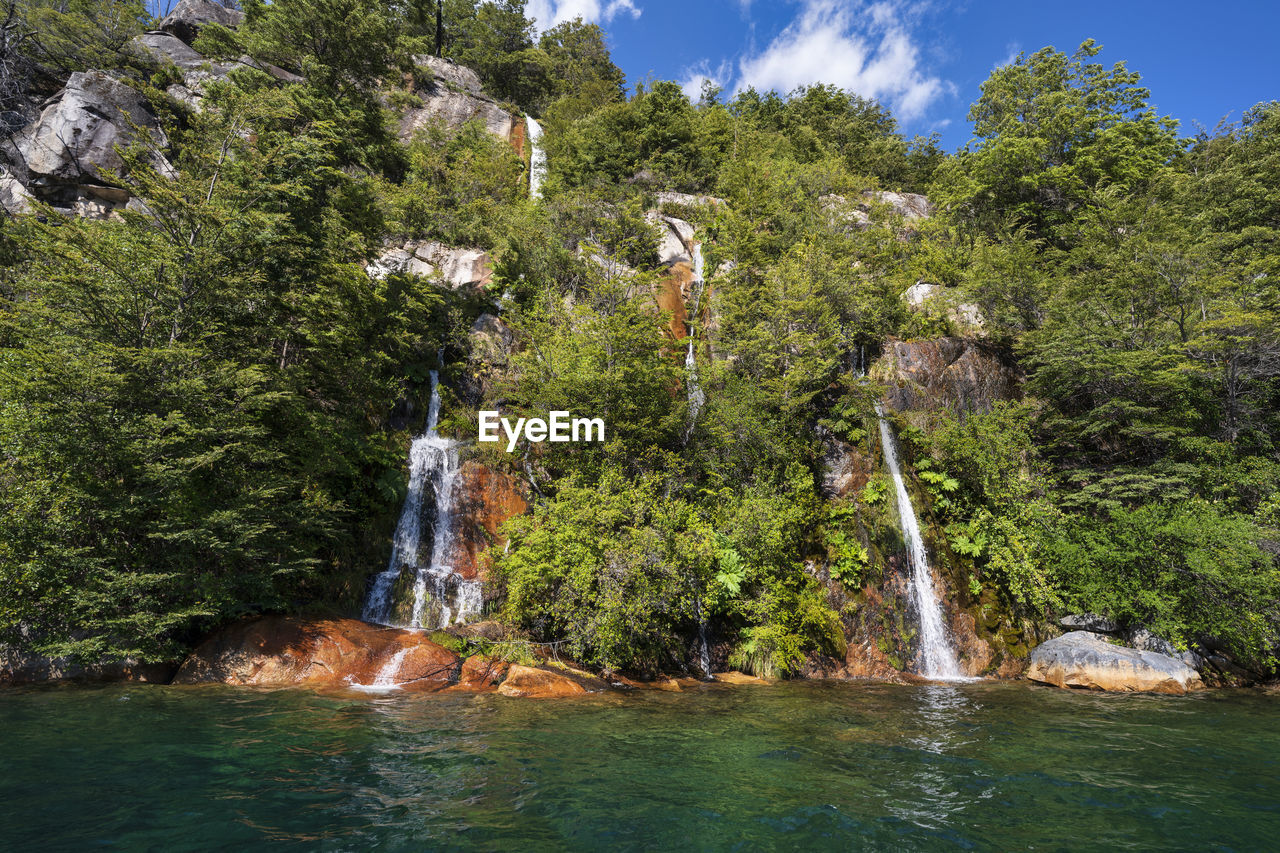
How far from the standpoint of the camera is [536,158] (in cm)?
3938

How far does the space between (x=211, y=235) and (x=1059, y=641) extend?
25290 mm

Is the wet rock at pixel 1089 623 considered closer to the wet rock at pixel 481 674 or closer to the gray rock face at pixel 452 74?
the wet rock at pixel 481 674

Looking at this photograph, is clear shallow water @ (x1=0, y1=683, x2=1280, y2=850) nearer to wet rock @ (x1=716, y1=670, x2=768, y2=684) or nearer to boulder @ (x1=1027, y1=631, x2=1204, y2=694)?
boulder @ (x1=1027, y1=631, x2=1204, y2=694)

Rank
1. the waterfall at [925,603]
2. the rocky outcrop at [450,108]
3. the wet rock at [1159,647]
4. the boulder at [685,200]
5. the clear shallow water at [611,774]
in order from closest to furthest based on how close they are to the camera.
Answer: the clear shallow water at [611,774] → the wet rock at [1159,647] → the waterfall at [925,603] → the boulder at [685,200] → the rocky outcrop at [450,108]

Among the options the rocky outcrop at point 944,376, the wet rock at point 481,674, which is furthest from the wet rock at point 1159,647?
the wet rock at point 481,674

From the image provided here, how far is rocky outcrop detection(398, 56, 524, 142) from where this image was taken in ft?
130

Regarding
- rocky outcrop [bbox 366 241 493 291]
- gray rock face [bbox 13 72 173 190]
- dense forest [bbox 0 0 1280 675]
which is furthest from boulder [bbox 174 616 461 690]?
gray rock face [bbox 13 72 173 190]

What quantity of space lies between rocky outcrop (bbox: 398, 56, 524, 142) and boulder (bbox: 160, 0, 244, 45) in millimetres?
Result: 11330

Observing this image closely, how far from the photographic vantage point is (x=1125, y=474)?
15.9 meters

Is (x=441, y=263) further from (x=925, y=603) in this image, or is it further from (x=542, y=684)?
(x=925, y=603)

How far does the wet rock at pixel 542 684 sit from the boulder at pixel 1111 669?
1227 centimetres

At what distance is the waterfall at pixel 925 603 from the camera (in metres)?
14.9

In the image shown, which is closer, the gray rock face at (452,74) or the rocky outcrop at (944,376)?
the rocky outcrop at (944,376)

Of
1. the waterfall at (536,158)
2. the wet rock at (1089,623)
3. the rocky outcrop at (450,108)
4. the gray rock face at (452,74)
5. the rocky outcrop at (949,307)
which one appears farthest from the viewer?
the gray rock face at (452,74)
